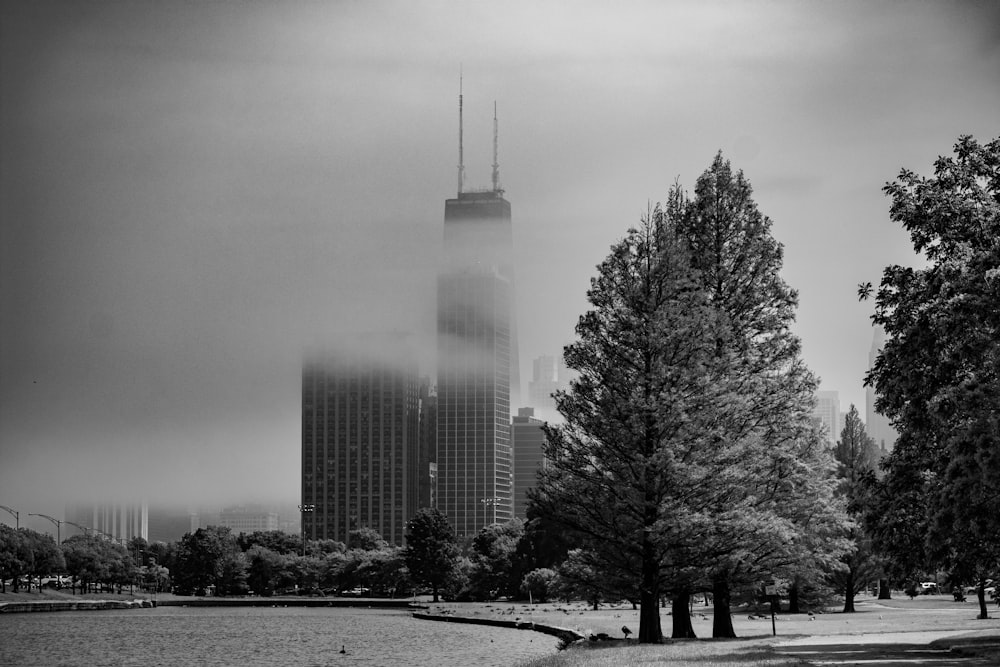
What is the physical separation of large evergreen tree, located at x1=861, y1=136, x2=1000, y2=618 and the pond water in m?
22.7

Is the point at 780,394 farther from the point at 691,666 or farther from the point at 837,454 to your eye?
the point at 837,454

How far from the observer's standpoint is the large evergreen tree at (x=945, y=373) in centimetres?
2878

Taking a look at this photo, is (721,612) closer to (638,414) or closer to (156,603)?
(638,414)

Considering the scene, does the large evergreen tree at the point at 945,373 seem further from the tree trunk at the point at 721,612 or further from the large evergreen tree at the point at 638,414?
the tree trunk at the point at 721,612

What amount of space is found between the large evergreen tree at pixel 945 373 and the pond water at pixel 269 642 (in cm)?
2268

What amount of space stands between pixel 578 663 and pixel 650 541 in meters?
6.52

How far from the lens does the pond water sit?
2493 inches

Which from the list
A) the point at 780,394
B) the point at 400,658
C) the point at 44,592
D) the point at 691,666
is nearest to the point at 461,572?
the point at 44,592

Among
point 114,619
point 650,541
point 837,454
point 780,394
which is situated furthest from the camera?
point 114,619

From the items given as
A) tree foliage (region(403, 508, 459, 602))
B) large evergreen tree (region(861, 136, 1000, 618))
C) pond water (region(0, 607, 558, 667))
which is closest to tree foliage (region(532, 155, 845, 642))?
large evergreen tree (region(861, 136, 1000, 618))

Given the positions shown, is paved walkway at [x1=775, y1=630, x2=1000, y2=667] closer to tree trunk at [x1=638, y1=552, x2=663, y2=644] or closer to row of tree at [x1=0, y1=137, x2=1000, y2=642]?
row of tree at [x1=0, y1=137, x2=1000, y2=642]

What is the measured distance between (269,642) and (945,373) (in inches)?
2478

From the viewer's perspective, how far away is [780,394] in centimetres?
4453

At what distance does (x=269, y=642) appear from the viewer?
82812mm
